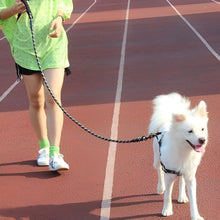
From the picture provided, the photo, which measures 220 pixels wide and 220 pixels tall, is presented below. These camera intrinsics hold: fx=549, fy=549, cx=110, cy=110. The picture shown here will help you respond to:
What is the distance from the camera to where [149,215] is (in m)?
4.84

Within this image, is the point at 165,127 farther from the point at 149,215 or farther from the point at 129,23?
the point at 129,23

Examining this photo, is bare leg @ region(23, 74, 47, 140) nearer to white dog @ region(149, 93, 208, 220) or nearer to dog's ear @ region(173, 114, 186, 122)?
white dog @ region(149, 93, 208, 220)

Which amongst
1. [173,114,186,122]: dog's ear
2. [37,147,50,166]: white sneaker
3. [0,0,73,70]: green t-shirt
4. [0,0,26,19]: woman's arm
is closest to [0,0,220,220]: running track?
[37,147,50,166]: white sneaker

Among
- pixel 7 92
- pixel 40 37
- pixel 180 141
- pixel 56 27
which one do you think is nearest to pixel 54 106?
pixel 40 37

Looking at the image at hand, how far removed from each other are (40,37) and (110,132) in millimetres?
2408

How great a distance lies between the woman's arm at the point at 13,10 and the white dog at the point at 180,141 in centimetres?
166

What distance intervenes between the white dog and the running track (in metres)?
0.36

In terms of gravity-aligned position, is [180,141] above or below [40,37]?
below

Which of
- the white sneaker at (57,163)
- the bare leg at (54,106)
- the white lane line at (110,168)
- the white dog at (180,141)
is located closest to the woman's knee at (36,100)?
the bare leg at (54,106)

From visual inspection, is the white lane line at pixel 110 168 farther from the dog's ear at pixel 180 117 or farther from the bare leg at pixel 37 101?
the dog's ear at pixel 180 117

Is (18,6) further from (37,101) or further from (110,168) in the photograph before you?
(110,168)

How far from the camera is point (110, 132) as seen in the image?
7625mm

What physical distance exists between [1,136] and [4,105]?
2173 millimetres

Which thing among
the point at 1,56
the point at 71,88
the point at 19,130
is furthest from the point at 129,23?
the point at 19,130
